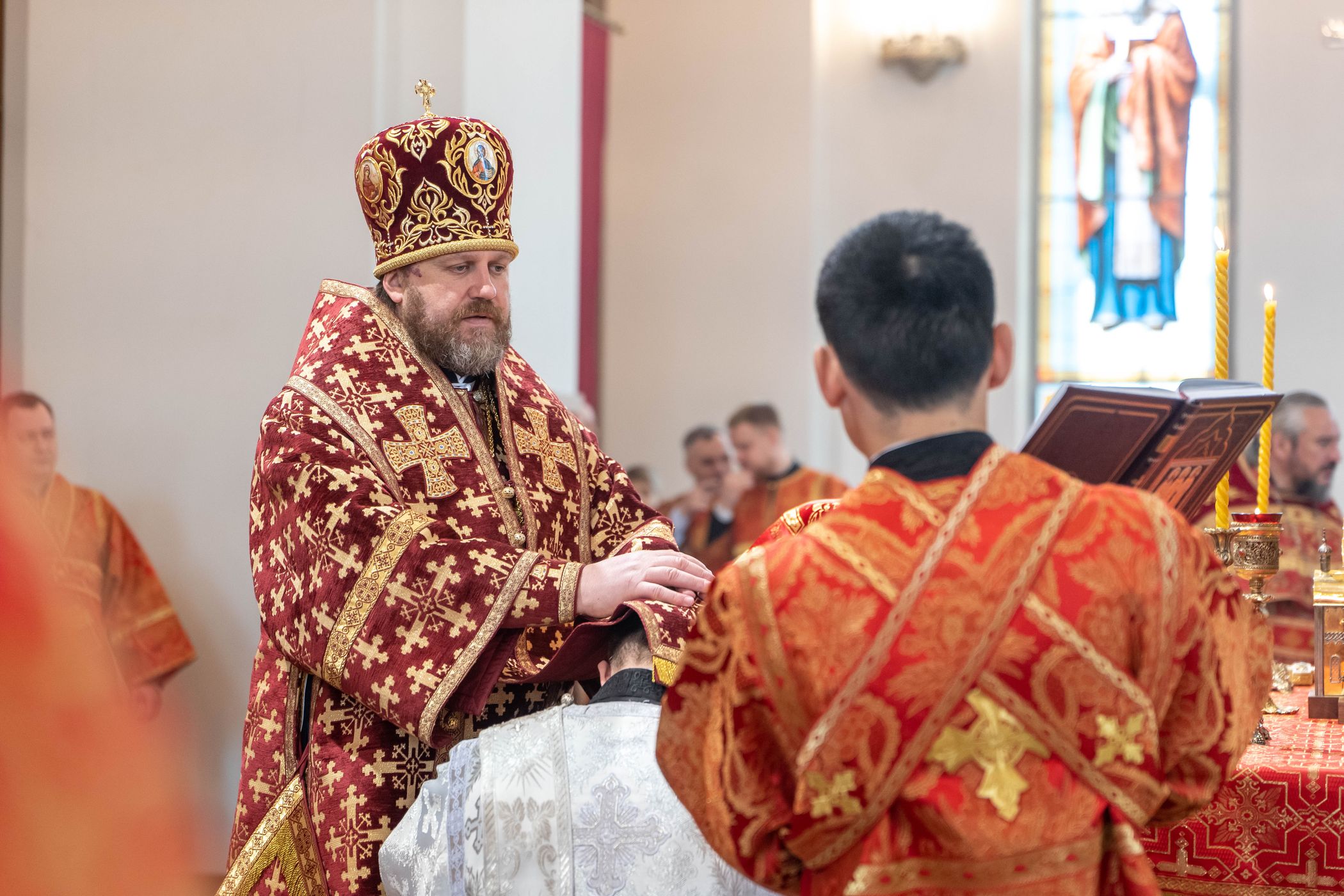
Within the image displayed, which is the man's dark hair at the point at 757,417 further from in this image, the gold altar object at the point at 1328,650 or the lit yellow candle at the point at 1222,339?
the lit yellow candle at the point at 1222,339

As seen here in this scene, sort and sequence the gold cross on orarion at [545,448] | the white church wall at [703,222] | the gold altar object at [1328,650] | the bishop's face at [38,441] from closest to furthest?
the gold altar object at [1328,650] → the gold cross on orarion at [545,448] → the bishop's face at [38,441] → the white church wall at [703,222]

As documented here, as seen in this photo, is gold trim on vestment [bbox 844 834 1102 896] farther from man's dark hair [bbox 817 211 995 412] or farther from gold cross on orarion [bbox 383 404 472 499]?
gold cross on orarion [bbox 383 404 472 499]

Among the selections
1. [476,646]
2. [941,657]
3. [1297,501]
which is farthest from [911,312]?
[1297,501]

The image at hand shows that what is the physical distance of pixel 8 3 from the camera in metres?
5.93

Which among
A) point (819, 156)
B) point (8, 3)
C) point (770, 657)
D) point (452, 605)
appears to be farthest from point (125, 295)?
point (819, 156)

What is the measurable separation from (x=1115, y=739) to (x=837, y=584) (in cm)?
35

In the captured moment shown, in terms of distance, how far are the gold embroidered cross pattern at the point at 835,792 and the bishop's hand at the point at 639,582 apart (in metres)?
1.02

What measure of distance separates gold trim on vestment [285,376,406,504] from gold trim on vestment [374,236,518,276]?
15.5 inches

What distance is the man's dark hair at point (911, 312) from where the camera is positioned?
1678mm

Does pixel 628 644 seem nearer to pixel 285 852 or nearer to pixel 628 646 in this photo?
pixel 628 646

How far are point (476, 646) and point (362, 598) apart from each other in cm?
24

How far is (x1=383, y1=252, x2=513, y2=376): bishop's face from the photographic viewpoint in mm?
3102

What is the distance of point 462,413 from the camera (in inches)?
123

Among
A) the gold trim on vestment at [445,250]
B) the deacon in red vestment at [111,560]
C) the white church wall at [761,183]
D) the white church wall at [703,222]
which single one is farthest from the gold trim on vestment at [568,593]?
the white church wall at [703,222]
